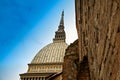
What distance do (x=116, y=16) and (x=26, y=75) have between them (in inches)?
2231

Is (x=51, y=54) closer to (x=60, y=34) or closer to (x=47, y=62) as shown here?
(x=47, y=62)

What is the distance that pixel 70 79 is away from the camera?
874cm

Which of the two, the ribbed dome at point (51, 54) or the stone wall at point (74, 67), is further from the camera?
the ribbed dome at point (51, 54)

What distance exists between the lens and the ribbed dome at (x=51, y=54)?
199 feet

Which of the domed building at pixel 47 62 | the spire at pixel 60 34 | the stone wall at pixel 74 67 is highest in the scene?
the spire at pixel 60 34

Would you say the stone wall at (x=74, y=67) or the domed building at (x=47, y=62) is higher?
the domed building at (x=47, y=62)

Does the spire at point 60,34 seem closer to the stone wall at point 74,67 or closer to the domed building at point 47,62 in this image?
the domed building at point 47,62

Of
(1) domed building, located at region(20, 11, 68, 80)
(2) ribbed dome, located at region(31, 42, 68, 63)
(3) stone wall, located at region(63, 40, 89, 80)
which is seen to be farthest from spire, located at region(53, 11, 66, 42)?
(3) stone wall, located at region(63, 40, 89, 80)

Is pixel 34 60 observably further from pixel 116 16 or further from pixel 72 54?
pixel 116 16

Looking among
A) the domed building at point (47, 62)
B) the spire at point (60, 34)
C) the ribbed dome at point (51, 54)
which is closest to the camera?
the domed building at point (47, 62)

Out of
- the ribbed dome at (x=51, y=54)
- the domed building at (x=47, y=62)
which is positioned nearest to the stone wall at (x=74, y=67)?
the domed building at (x=47, y=62)

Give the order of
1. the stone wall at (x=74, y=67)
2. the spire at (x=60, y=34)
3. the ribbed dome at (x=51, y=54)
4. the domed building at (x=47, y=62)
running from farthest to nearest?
the spire at (x=60, y=34), the ribbed dome at (x=51, y=54), the domed building at (x=47, y=62), the stone wall at (x=74, y=67)

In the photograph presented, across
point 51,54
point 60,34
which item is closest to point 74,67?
point 51,54

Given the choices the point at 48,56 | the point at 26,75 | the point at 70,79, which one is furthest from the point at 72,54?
the point at 48,56
